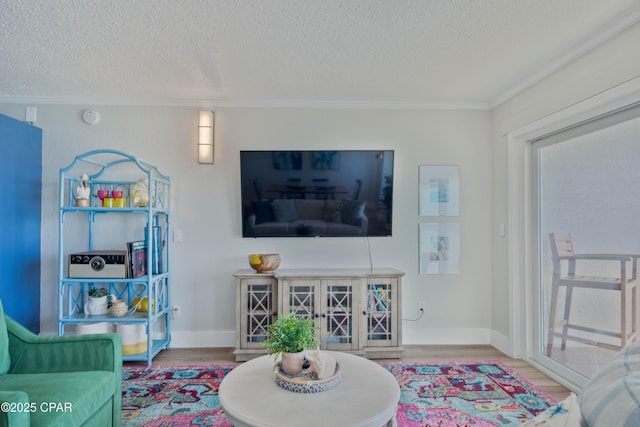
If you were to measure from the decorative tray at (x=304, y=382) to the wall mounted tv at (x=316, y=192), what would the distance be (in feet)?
5.71

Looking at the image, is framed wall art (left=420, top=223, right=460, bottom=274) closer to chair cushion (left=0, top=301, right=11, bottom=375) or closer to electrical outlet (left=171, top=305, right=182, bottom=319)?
electrical outlet (left=171, top=305, right=182, bottom=319)

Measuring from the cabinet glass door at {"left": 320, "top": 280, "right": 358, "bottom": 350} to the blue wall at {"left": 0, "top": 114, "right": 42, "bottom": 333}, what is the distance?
8.31 feet

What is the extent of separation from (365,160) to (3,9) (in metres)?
2.57

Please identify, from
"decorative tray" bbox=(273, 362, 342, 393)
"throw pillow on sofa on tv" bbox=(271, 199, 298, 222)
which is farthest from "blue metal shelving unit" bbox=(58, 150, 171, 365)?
"decorative tray" bbox=(273, 362, 342, 393)

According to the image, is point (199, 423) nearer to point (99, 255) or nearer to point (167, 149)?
point (99, 255)

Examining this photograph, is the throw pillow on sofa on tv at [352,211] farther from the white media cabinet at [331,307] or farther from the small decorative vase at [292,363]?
the small decorative vase at [292,363]

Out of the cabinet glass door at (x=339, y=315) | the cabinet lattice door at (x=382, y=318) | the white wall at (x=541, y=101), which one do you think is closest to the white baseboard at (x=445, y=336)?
the white wall at (x=541, y=101)

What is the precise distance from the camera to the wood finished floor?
9.37 feet

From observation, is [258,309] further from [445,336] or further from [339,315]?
[445,336]

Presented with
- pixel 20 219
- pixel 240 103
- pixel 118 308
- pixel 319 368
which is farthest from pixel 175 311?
pixel 319 368

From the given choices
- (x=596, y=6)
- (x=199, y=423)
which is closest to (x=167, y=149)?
(x=199, y=423)

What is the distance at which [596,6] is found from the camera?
6.23ft

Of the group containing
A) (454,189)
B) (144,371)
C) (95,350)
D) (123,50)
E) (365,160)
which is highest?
(123,50)

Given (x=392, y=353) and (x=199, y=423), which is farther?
(x=392, y=353)
